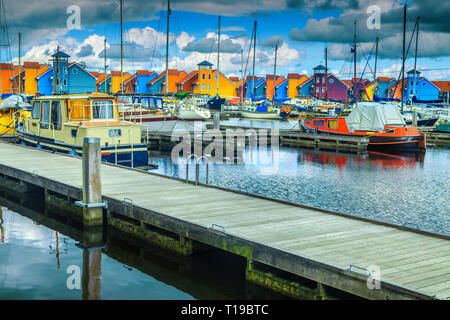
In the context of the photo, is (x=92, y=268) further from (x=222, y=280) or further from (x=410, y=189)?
(x=410, y=189)

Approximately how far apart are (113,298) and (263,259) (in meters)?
2.91

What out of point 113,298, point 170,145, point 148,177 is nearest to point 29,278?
point 113,298

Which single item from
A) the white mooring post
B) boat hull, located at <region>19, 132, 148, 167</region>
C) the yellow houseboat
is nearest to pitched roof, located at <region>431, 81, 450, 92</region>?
boat hull, located at <region>19, 132, 148, 167</region>

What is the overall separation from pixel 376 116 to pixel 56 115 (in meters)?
23.5

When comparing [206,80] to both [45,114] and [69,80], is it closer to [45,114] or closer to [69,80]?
[69,80]

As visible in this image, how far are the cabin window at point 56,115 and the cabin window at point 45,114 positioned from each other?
0.41 meters

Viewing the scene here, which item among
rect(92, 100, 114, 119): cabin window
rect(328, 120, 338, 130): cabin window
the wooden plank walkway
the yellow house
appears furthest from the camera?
the yellow house

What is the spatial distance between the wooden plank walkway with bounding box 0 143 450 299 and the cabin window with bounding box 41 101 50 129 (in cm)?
725

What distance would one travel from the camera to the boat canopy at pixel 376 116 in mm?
36500

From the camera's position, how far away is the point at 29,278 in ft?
34.1

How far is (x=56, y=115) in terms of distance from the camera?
70.3 feet

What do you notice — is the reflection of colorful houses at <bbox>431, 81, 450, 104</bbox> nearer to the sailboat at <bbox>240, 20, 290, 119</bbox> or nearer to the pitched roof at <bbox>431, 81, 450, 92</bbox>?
the pitched roof at <bbox>431, 81, 450, 92</bbox>

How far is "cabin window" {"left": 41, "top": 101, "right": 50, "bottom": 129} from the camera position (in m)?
21.9

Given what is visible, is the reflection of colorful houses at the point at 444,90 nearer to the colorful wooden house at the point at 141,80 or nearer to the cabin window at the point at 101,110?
the colorful wooden house at the point at 141,80
